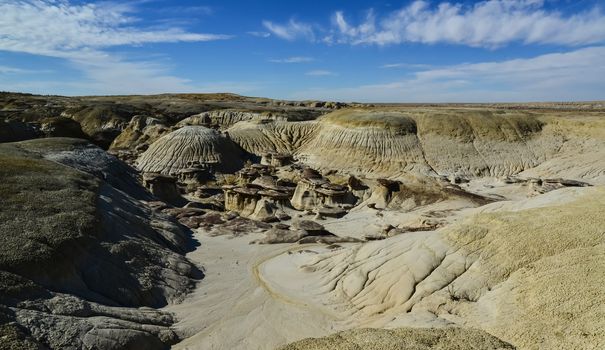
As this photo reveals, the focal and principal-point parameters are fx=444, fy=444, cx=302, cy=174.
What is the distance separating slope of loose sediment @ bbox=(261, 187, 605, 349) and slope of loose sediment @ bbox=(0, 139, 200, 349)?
594 centimetres

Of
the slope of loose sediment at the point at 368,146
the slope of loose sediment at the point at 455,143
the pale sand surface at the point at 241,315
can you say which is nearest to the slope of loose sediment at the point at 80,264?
the pale sand surface at the point at 241,315

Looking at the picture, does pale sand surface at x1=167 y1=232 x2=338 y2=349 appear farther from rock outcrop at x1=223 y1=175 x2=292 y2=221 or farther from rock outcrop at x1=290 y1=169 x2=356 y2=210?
rock outcrop at x1=290 y1=169 x2=356 y2=210

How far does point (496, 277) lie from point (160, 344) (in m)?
11.8

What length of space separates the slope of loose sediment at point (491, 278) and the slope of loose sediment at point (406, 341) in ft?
3.38

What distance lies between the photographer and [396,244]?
1966cm

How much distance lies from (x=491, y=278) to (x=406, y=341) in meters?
5.83

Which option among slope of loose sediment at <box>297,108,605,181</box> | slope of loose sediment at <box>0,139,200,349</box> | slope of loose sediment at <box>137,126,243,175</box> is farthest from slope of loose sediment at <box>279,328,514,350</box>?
slope of loose sediment at <box>137,126,243,175</box>

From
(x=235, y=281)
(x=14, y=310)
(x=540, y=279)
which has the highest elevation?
(x=540, y=279)

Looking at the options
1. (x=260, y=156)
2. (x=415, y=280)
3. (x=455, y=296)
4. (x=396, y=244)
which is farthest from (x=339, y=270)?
(x=260, y=156)

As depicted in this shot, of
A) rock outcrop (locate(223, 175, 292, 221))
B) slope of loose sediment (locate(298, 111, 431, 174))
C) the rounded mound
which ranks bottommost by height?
rock outcrop (locate(223, 175, 292, 221))

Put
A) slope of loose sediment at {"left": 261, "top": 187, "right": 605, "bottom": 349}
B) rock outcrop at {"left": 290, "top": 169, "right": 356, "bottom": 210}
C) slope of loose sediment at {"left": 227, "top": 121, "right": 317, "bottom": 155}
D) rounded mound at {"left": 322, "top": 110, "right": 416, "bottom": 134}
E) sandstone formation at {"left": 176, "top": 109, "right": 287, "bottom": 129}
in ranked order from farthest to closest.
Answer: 1. sandstone formation at {"left": 176, "top": 109, "right": 287, "bottom": 129}
2. slope of loose sediment at {"left": 227, "top": 121, "right": 317, "bottom": 155}
3. rounded mound at {"left": 322, "top": 110, "right": 416, "bottom": 134}
4. rock outcrop at {"left": 290, "top": 169, "right": 356, "bottom": 210}
5. slope of loose sediment at {"left": 261, "top": 187, "right": 605, "bottom": 349}

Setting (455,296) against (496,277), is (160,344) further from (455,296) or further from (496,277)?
(496,277)

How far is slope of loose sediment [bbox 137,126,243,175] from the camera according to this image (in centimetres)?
5409

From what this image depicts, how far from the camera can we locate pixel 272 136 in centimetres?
6806
